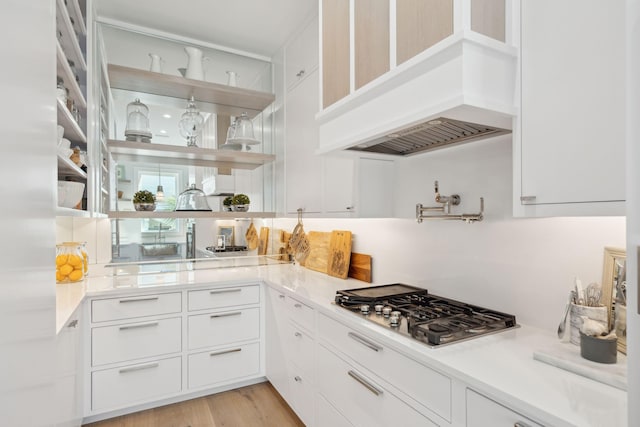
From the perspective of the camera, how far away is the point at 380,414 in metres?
1.41

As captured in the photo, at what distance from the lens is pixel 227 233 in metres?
3.17

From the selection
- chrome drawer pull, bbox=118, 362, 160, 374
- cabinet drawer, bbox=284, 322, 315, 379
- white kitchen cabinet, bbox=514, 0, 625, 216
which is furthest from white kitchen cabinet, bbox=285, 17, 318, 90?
chrome drawer pull, bbox=118, 362, 160, 374

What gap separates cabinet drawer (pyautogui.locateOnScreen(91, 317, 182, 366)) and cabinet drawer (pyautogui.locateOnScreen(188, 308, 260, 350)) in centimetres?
11

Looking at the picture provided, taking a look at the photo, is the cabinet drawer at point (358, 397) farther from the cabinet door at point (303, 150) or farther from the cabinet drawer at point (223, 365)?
the cabinet door at point (303, 150)

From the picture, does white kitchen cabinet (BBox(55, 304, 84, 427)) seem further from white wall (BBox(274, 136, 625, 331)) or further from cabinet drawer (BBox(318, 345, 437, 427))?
white wall (BBox(274, 136, 625, 331))

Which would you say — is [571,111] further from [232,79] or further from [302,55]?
[232,79]

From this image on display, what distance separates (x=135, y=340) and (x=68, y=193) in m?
1.14

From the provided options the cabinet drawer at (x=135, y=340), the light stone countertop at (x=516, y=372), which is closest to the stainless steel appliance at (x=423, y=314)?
the light stone countertop at (x=516, y=372)

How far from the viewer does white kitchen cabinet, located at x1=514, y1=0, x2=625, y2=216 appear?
93 centimetres

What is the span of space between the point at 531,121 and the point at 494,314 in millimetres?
834

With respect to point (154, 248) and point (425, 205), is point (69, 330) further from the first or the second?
point (425, 205)

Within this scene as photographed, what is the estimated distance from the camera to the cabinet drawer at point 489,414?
3.01 ft

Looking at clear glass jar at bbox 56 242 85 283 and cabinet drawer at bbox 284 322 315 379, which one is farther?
clear glass jar at bbox 56 242 85 283

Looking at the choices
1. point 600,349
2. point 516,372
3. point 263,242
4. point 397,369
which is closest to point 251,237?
point 263,242
